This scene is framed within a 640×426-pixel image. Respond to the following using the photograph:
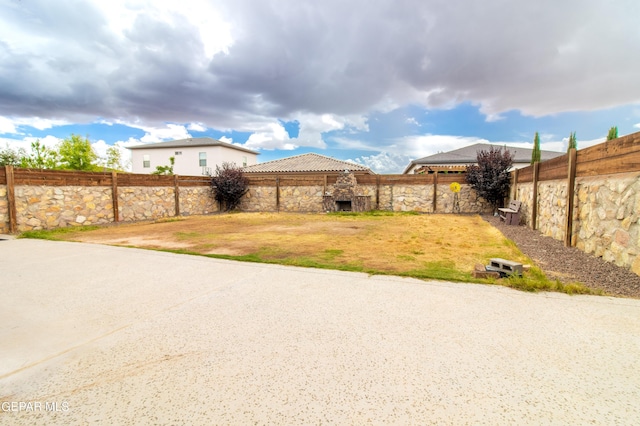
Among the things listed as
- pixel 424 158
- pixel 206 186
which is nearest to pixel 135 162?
pixel 206 186

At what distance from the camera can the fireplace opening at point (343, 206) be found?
58.3 ft

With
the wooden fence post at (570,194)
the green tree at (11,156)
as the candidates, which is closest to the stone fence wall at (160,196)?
the wooden fence post at (570,194)

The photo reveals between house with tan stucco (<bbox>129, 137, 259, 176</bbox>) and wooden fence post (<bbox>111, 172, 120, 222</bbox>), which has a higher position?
house with tan stucco (<bbox>129, 137, 259, 176</bbox>)

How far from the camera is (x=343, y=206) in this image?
1788 cm

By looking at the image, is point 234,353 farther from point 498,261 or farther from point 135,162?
point 135,162

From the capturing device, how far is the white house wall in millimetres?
41219

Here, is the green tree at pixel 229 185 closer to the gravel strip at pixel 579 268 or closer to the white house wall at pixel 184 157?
the gravel strip at pixel 579 268

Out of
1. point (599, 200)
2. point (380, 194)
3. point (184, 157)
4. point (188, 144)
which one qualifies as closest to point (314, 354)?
point (599, 200)

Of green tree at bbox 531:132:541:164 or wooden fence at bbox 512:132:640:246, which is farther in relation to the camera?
green tree at bbox 531:132:541:164

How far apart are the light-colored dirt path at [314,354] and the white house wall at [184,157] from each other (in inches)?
1522

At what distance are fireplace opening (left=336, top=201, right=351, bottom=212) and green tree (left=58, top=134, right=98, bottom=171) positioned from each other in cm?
2707

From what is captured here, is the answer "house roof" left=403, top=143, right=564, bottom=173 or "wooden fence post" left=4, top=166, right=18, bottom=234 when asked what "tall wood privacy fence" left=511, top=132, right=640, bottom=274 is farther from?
"house roof" left=403, top=143, right=564, bottom=173

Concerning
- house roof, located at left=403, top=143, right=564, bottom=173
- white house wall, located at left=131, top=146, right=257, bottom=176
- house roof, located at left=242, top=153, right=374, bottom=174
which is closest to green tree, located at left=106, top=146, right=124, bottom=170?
white house wall, located at left=131, top=146, right=257, bottom=176

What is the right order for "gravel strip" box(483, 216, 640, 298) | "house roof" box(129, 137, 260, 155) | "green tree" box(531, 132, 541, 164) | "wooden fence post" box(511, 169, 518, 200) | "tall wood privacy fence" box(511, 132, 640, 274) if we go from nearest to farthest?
"gravel strip" box(483, 216, 640, 298) → "tall wood privacy fence" box(511, 132, 640, 274) → "wooden fence post" box(511, 169, 518, 200) → "green tree" box(531, 132, 541, 164) → "house roof" box(129, 137, 260, 155)
